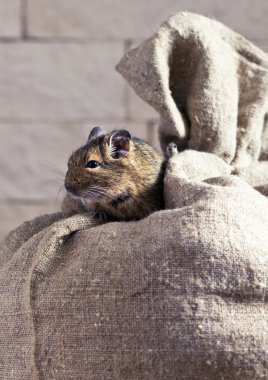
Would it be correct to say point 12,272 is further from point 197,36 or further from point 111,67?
point 111,67

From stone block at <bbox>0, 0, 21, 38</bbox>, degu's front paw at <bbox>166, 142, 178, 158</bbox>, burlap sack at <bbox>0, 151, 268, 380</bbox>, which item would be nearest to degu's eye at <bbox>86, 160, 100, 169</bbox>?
degu's front paw at <bbox>166, 142, 178, 158</bbox>

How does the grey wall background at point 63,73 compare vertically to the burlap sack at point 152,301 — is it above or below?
below

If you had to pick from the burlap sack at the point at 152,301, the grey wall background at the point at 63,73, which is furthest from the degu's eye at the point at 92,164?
the grey wall background at the point at 63,73

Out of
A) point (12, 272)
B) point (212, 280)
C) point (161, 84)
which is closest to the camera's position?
point (212, 280)

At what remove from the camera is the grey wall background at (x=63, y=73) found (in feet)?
9.26

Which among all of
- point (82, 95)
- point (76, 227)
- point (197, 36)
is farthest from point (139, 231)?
point (82, 95)

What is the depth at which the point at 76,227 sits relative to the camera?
111 cm

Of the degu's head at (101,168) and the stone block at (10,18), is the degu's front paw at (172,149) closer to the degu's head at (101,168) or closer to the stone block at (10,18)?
the degu's head at (101,168)

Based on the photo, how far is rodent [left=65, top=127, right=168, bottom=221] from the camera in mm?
1265

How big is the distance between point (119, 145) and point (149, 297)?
444 millimetres

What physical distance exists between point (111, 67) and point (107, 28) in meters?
0.16

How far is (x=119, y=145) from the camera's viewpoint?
4.29 feet

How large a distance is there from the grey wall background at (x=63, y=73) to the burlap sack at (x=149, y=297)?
184 centimetres

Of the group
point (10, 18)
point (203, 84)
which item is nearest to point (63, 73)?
point (10, 18)
